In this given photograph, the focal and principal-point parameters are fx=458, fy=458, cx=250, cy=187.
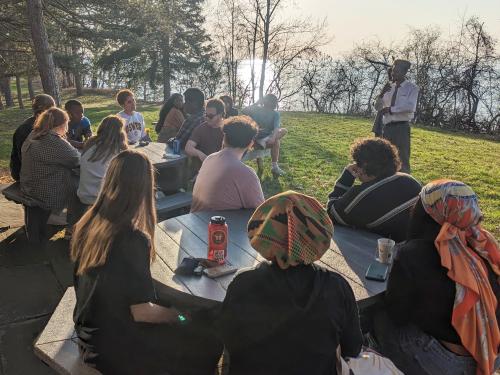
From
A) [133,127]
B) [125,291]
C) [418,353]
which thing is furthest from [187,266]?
[133,127]

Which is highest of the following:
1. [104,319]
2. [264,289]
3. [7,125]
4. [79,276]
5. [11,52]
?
[11,52]

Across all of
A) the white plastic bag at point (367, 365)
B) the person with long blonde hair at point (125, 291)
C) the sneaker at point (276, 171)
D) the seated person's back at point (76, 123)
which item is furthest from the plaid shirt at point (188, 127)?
the white plastic bag at point (367, 365)

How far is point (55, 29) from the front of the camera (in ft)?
40.3

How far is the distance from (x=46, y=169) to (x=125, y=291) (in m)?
2.71

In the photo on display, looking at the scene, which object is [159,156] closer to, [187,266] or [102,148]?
[102,148]

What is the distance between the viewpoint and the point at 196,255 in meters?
2.46

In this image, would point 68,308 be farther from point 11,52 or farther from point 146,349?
point 11,52

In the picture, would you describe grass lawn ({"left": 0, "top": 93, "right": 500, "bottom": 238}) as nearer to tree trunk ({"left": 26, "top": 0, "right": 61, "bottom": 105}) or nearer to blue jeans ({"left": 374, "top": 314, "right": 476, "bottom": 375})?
tree trunk ({"left": 26, "top": 0, "right": 61, "bottom": 105})

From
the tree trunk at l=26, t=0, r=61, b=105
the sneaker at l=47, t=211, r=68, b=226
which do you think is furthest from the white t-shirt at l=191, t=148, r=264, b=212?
the tree trunk at l=26, t=0, r=61, b=105

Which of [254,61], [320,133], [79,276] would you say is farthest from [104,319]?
[254,61]

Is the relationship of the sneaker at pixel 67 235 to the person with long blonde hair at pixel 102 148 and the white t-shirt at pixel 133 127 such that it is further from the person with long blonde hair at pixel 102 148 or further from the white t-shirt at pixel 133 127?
the white t-shirt at pixel 133 127

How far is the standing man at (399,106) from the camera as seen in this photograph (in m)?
5.82

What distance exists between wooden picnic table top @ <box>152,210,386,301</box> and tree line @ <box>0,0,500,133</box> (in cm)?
660

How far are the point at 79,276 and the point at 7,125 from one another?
40.3 feet
